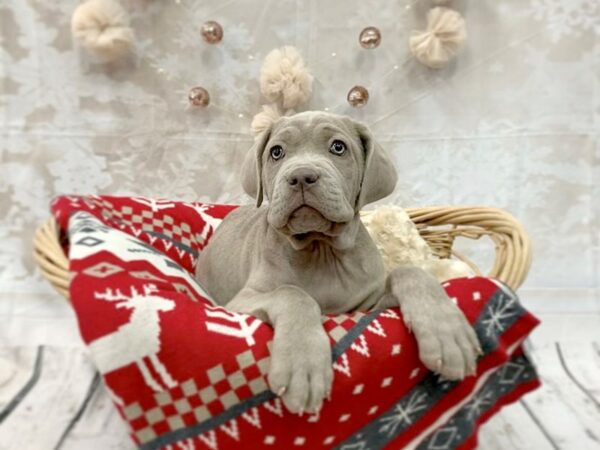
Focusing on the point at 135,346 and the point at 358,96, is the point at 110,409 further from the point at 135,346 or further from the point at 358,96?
the point at 358,96

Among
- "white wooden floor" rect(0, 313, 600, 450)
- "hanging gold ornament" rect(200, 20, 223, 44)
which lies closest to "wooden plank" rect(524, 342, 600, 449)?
"white wooden floor" rect(0, 313, 600, 450)

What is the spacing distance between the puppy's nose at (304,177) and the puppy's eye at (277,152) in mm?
222

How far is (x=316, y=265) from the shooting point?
170cm

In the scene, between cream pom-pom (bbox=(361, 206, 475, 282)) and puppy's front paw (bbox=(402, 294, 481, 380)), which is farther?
cream pom-pom (bbox=(361, 206, 475, 282))

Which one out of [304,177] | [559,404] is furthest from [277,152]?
[559,404]

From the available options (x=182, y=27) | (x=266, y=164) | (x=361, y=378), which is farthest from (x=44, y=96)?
(x=361, y=378)

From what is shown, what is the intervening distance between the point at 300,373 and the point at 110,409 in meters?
1.08

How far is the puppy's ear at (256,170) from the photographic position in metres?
1.73

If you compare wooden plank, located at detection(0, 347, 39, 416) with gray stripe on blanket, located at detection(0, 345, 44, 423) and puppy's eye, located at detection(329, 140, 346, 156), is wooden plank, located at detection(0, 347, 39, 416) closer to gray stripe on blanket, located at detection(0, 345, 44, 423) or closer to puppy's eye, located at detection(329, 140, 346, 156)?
gray stripe on blanket, located at detection(0, 345, 44, 423)

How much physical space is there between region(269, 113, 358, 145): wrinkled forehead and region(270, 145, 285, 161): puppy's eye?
2 centimetres

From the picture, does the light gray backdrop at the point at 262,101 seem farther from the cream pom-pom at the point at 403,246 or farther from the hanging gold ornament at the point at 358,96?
the cream pom-pom at the point at 403,246

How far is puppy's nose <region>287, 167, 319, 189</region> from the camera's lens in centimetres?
143

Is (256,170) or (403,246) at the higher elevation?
(256,170)

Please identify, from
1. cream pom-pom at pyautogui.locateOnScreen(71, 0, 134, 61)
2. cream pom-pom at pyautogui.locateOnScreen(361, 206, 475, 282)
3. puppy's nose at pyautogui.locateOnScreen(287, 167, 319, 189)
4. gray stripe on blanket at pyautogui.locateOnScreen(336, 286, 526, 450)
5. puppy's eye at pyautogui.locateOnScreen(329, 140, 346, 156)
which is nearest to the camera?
gray stripe on blanket at pyautogui.locateOnScreen(336, 286, 526, 450)
